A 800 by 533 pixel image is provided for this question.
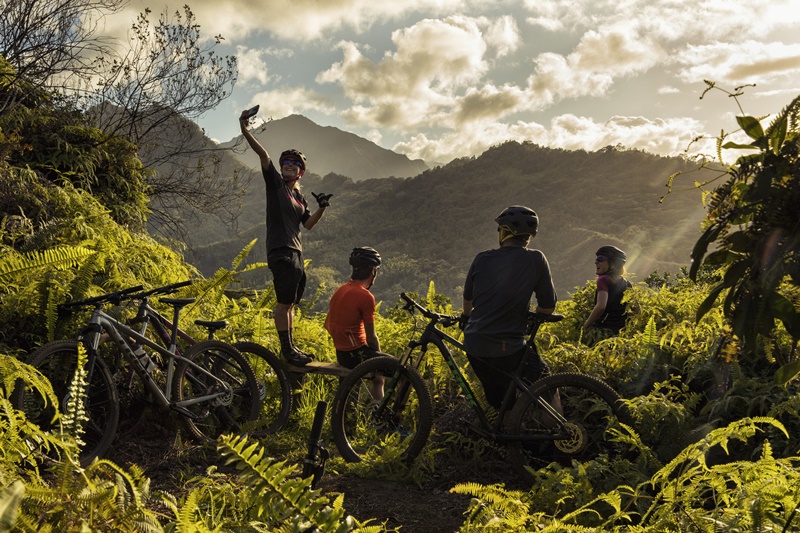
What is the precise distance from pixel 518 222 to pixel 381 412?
2.21 m

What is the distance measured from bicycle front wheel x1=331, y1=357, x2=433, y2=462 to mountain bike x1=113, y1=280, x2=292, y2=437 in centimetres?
72

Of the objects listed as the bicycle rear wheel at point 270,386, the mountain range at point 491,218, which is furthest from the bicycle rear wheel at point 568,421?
the mountain range at point 491,218

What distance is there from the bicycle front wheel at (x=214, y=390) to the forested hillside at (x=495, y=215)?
9903cm

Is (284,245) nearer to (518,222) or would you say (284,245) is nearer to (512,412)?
(518,222)

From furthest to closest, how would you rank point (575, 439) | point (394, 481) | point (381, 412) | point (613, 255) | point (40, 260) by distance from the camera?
point (613, 255)
point (381, 412)
point (394, 481)
point (575, 439)
point (40, 260)

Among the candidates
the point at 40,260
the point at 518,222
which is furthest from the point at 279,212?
the point at 518,222

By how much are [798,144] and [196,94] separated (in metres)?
15.9

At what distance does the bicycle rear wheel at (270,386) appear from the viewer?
5.73m

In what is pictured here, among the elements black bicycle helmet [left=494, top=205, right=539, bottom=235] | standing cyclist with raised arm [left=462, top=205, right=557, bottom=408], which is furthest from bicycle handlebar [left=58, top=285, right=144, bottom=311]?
black bicycle helmet [left=494, top=205, right=539, bottom=235]

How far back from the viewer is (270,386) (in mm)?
6145

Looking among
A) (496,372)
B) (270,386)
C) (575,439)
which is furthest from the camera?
(270,386)

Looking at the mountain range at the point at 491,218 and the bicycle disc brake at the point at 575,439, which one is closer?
the bicycle disc brake at the point at 575,439

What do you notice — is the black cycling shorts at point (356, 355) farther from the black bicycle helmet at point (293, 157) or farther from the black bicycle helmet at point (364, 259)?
the black bicycle helmet at point (293, 157)

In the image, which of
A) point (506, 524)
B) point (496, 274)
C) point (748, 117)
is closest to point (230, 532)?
point (506, 524)
